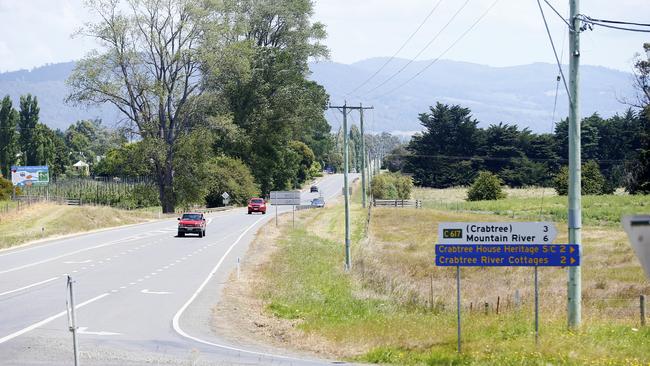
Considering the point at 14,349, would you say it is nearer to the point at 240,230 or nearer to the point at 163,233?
the point at 163,233

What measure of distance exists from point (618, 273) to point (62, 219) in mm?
36833

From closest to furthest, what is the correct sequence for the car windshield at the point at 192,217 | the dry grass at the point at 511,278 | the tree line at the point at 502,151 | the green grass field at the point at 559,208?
the dry grass at the point at 511,278 < the car windshield at the point at 192,217 < the green grass field at the point at 559,208 < the tree line at the point at 502,151

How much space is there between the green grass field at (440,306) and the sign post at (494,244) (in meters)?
1.67

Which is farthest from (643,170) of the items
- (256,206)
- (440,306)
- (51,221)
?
(440,306)

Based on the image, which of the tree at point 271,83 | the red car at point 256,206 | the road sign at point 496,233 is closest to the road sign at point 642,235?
the road sign at point 496,233

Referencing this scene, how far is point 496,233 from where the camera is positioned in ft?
56.4

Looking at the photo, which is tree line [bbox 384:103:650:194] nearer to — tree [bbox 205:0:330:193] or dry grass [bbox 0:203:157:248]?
tree [bbox 205:0:330:193]

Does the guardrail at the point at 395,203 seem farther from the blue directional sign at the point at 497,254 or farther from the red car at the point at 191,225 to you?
the blue directional sign at the point at 497,254

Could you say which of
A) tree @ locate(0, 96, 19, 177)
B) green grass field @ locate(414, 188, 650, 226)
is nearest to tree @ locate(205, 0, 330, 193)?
green grass field @ locate(414, 188, 650, 226)

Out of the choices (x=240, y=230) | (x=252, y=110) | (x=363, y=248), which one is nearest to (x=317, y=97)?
(x=252, y=110)

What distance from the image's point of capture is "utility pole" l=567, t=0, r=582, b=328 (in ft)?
60.2

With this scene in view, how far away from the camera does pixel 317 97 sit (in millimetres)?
107188

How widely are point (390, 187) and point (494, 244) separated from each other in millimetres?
94524

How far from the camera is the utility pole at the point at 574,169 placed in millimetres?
18344
